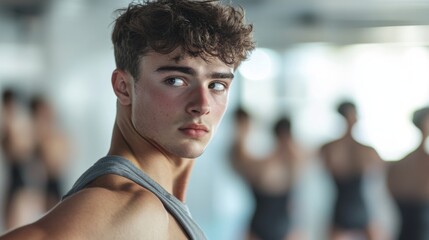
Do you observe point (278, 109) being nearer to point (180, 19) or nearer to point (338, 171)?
point (338, 171)

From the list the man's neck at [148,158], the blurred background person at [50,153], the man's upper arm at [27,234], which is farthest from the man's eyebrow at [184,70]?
the blurred background person at [50,153]

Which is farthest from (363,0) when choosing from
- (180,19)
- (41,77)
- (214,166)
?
(180,19)

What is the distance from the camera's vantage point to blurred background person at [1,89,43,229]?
5.58 m

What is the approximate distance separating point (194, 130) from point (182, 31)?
0.46ft

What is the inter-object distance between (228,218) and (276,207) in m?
3.45

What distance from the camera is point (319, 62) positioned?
7.83 m

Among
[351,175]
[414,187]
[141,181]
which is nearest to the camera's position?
[141,181]

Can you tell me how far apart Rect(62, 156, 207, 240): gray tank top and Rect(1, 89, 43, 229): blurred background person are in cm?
444

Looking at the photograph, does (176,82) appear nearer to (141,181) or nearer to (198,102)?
(198,102)

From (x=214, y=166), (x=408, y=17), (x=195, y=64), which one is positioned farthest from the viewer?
(x=214, y=166)

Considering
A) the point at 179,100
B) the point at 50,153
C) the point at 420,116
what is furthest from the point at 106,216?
the point at 50,153

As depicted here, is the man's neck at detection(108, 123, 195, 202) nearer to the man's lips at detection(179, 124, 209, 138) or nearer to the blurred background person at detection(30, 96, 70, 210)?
the man's lips at detection(179, 124, 209, 138)

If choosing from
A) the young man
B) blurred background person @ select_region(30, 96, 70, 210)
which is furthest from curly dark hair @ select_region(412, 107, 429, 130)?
the young man

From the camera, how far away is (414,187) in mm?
4348
